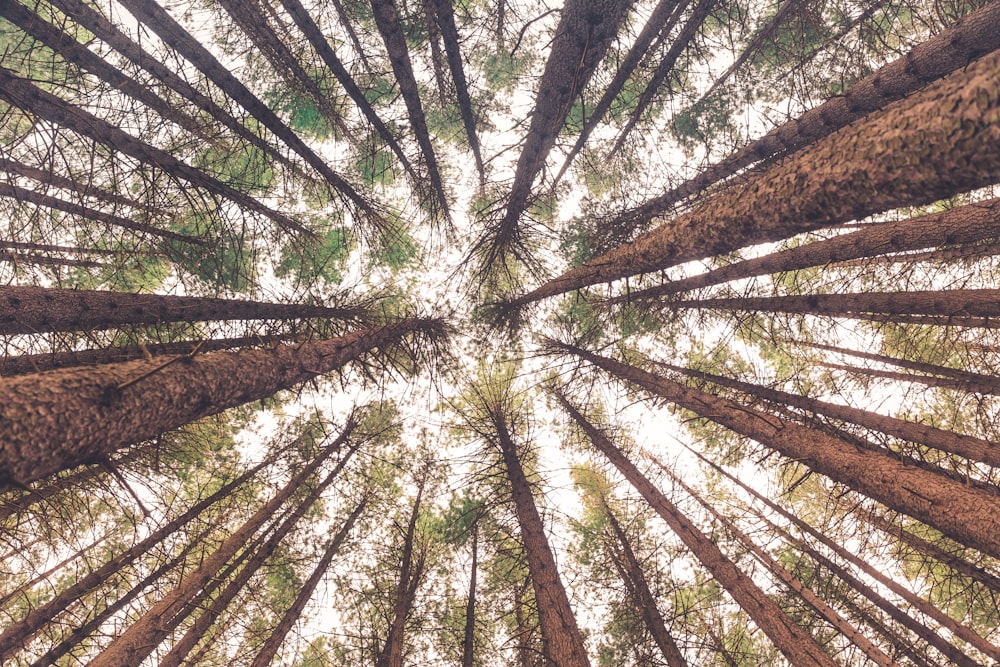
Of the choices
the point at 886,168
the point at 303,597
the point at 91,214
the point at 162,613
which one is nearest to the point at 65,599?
the point at 162,613

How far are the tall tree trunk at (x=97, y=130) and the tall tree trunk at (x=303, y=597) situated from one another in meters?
6.17

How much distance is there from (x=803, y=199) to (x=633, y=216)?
10.8 ft

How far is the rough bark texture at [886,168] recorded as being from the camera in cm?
126

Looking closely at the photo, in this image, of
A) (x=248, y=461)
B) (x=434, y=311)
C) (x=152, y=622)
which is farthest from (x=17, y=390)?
(x=248, y=461)

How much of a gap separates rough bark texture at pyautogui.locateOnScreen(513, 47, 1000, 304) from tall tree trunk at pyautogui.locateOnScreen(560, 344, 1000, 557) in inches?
100

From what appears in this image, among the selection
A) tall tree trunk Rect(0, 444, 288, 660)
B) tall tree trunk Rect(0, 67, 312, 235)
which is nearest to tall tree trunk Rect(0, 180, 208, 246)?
tall tree trunk Rect(0, 67, 312, 235)

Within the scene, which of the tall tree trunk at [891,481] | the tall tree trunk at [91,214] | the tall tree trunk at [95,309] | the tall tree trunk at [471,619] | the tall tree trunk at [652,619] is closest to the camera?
the tall tree trunk at [891,481]

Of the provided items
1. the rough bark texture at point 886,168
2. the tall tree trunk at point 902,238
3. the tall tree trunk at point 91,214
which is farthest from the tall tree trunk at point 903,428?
the tall tree trunk at point 91,214

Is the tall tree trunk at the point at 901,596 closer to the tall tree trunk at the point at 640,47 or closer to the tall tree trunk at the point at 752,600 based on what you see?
the tall tree trunk at the point at 752,600

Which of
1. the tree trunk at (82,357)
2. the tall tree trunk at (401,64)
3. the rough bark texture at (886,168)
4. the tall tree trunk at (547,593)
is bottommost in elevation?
the rough bark texture at (886,168)

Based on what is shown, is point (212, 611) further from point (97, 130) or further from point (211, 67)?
point (211, 67)

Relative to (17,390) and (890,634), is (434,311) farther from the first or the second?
(890,634)

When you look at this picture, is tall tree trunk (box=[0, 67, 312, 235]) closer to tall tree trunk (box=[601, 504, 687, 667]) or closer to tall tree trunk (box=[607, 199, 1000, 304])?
tall tree trunk (box=[607, 199, 1000, 304])

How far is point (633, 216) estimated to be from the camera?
5.03 meters
